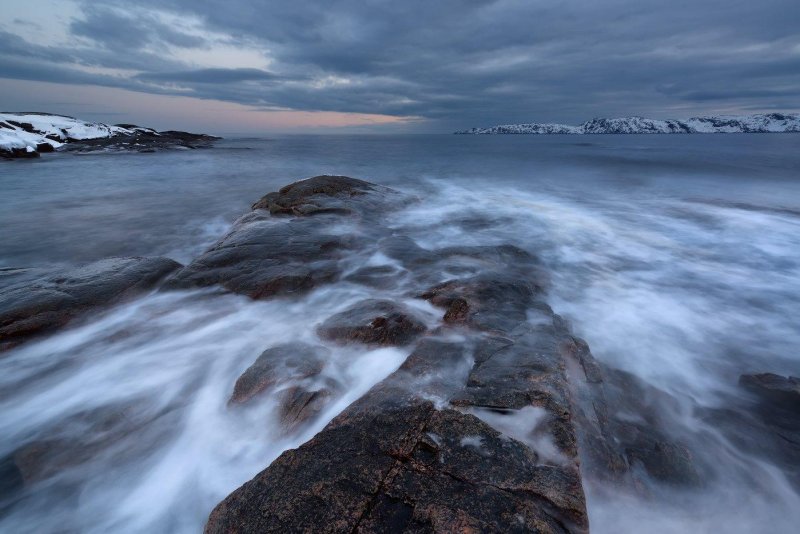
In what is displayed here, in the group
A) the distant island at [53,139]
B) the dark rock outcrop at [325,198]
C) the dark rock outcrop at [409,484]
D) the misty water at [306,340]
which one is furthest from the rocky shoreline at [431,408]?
the distant island at [53,139]

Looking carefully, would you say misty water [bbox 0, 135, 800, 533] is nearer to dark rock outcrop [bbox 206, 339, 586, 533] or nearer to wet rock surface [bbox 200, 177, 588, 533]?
wet rock surface [bbox 200, 177, 588, 533]

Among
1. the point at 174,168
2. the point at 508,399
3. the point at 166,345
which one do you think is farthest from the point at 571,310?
the point at 174,168

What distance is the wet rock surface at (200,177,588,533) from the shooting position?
7.86 feet

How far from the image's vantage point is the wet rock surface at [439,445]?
94.3 inches

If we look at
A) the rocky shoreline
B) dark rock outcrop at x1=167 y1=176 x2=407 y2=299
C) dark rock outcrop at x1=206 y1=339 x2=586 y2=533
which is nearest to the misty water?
the rocky shoreline

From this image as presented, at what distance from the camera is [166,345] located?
5.71 meters

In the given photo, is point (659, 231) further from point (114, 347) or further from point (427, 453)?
point (114, 347)

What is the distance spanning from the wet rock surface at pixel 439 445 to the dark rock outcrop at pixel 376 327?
0.02 m

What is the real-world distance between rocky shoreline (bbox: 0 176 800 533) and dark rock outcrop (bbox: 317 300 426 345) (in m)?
0.02

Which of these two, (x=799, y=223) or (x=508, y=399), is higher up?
(x=508, y=399)

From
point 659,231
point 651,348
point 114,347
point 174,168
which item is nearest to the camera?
point 114,347

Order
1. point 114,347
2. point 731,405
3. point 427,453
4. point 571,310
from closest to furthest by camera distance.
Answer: point 427,453
point 731,405
point 114,347
point 571,310

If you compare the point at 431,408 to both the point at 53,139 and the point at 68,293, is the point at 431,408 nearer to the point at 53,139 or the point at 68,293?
the point at 68,293

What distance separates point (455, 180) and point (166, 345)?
21650mm
